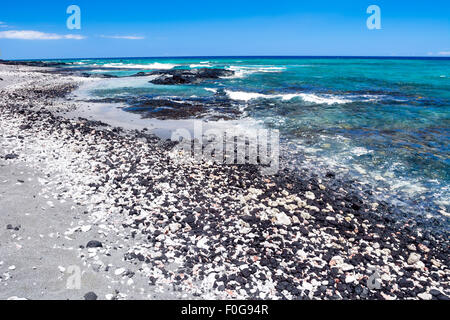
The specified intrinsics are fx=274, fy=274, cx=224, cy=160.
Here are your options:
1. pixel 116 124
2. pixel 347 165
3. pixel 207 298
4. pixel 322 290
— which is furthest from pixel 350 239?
pixel 116 124

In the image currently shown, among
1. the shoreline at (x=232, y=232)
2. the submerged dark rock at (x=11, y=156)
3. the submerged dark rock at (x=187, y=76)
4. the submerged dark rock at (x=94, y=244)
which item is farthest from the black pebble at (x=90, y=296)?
the submerged dark rock at (x=187, y=76)

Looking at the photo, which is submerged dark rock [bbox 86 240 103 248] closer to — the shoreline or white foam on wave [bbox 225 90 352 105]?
the shoreline

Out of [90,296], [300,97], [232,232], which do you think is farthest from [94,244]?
[300,97]

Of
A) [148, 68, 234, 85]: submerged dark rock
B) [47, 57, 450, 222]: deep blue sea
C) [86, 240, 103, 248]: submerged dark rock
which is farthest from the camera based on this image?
[148, 68, 234, 85]: submerged dark rock

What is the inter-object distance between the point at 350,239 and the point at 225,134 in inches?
372

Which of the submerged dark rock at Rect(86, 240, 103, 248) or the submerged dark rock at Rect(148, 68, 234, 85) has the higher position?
the submerged dark rock at Rect(148, 68, 234, 85)

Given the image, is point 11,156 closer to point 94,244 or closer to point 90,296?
point 94,244

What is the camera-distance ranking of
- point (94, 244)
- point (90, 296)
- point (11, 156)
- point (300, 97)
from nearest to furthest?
1. point (90, 296)
2. point (94, 244)
3. point (11, 156)
4. point (300, 97)

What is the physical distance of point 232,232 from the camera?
6.46m

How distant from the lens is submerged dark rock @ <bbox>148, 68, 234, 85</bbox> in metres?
41.6

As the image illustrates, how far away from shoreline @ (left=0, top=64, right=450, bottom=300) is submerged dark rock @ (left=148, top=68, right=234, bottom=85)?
3291 centimetres
